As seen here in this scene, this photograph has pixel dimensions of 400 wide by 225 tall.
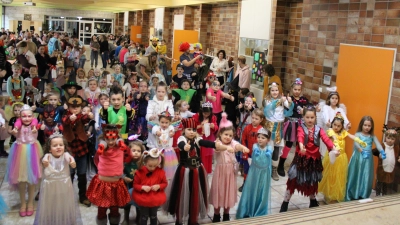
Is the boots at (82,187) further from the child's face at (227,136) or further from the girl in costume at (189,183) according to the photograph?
the child's face at (227,136)

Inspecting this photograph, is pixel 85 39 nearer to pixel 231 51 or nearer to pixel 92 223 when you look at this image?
pixel 231 51

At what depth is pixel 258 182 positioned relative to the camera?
4.48 m

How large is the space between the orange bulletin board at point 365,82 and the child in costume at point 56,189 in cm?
453

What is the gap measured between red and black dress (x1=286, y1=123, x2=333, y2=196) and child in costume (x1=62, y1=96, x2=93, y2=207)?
2.60 metres

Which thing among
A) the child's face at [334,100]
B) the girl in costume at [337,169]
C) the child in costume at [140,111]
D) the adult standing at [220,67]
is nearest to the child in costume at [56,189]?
the child in costume at [140,111]

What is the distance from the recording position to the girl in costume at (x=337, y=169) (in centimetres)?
512

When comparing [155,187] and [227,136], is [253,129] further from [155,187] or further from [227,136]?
[155,187]

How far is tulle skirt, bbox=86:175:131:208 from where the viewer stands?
4023mm

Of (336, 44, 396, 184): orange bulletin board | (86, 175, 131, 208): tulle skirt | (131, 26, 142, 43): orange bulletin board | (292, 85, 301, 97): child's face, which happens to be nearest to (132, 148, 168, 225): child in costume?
(86, 175, 131, 208): tulle skirt

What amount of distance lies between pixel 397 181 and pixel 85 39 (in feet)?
101

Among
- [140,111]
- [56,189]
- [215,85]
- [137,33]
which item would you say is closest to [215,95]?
[215,85]

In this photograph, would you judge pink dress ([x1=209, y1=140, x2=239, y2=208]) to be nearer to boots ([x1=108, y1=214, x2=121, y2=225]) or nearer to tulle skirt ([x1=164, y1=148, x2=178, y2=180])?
tulle skirt ([x1=164, y1=148, x2=178, y2=180])

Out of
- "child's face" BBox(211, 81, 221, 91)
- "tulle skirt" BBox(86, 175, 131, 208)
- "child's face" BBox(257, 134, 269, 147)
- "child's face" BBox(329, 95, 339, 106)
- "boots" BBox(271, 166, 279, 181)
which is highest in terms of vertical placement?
"child's face" BBox(211, 81, 221, 91)

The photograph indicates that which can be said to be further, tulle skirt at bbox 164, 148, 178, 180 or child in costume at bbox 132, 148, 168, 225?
tulle skirt at bbox 164, 148, 178, 180
